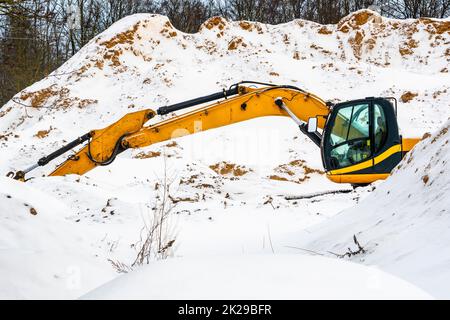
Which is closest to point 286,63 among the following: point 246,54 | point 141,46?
point 246,54

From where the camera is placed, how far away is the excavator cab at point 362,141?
29.2 feet

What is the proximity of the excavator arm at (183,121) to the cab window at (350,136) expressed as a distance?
0.58 metres

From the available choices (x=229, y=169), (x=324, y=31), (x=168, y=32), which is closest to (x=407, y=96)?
(x=324, y=31)

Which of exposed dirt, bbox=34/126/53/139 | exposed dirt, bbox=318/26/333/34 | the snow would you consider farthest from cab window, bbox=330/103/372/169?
exposed dirt, bbox=318/26/333/34

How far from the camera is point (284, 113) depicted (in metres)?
9.70

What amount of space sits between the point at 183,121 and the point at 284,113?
206 centimetres

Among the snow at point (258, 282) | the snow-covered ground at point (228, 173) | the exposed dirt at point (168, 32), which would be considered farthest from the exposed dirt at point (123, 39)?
the snow at point (258, 282)

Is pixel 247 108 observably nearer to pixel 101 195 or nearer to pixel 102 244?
pixel 101 195

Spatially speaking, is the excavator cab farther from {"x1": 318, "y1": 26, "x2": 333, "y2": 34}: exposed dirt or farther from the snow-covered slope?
{"x1": 318, "y1": 26, "x2": 333, "y2": 34}: exposed dirt

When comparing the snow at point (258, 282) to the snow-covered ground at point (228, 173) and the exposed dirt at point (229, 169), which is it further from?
the exposed dirt at point (229, 169)

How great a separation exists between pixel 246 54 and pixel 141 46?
5371 mm

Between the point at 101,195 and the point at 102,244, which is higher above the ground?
the point at 101,195

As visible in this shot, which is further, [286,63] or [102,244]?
[286,63]

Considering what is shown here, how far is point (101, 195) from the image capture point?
9445 millimetres
